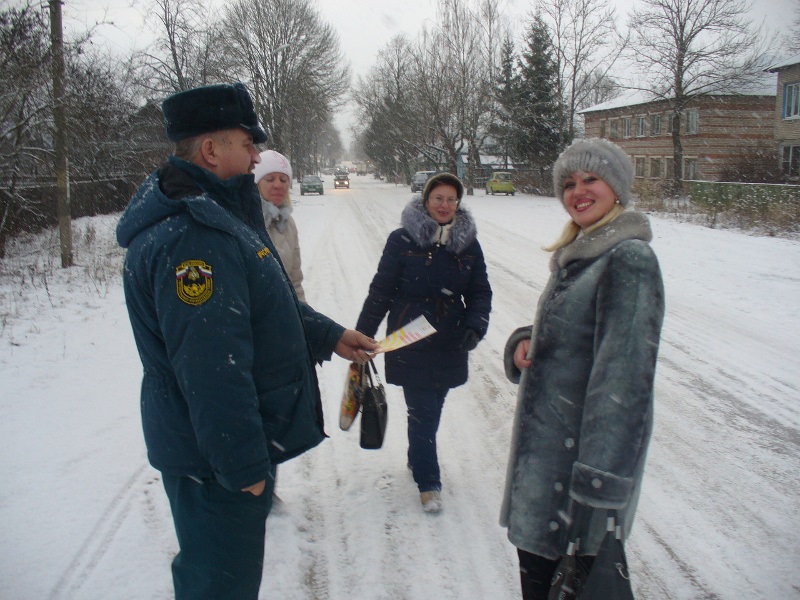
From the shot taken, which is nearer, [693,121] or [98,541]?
[98,541]

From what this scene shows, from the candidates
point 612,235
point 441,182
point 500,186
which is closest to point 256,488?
point 612,235

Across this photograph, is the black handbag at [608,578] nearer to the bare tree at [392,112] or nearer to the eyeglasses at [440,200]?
the eyeglasses at [440,200]

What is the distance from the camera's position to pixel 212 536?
1952mm

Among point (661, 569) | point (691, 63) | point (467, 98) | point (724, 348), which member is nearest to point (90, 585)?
Result: point (661, 569)

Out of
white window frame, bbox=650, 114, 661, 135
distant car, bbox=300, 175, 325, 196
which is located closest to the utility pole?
distant car, bbox=300, 175, 325, 196

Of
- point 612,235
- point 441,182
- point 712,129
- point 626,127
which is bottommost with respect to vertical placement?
point 612,235

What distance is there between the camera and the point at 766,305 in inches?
345

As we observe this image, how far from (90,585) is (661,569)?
299 centimetres

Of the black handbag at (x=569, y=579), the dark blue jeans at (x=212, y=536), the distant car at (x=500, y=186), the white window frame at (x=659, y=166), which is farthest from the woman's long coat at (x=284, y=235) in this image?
the white window frame at (x=659, y=166)

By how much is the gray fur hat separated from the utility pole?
10.9 meters

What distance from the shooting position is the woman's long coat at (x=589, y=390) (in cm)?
186

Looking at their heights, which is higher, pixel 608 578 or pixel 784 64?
pixel 784 64

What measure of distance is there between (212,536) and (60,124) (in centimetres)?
1128

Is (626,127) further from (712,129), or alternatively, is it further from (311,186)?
(311,186)
